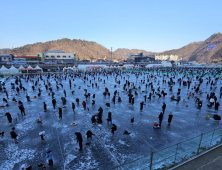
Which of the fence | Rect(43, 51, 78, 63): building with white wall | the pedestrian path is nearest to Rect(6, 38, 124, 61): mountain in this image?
Rect(43, 51, 78, 63): building with white wall

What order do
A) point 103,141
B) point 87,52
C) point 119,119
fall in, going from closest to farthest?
point 103,141, point 119,119, point 87,52

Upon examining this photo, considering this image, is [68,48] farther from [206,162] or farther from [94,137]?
[206,162]

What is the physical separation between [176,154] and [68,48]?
477 ft

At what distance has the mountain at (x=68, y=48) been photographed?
4969 inches

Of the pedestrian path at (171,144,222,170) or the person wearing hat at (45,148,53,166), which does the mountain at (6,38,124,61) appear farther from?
the pedestrian path at (171,144,222,170)

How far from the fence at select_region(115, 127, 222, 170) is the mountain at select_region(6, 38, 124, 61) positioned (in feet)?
398

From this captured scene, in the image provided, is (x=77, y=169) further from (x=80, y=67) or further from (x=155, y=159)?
(x=80, y=67)

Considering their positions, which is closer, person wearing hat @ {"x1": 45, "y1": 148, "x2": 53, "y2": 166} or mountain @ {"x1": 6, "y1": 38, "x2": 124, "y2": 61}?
person wearing hat @ {"x1": 45, "y1": 148, "x2": 53, "y2": 166}

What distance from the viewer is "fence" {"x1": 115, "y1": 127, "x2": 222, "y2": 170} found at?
423 cm

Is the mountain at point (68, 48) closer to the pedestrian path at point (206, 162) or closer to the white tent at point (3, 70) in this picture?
the white tent at point (3, 70)

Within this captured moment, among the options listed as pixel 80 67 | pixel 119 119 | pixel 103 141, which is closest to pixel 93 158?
pixel 103 141

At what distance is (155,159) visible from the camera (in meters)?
4.43

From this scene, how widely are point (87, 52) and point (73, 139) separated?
14562 centimetres

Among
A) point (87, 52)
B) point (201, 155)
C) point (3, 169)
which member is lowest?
point (3, 169)
